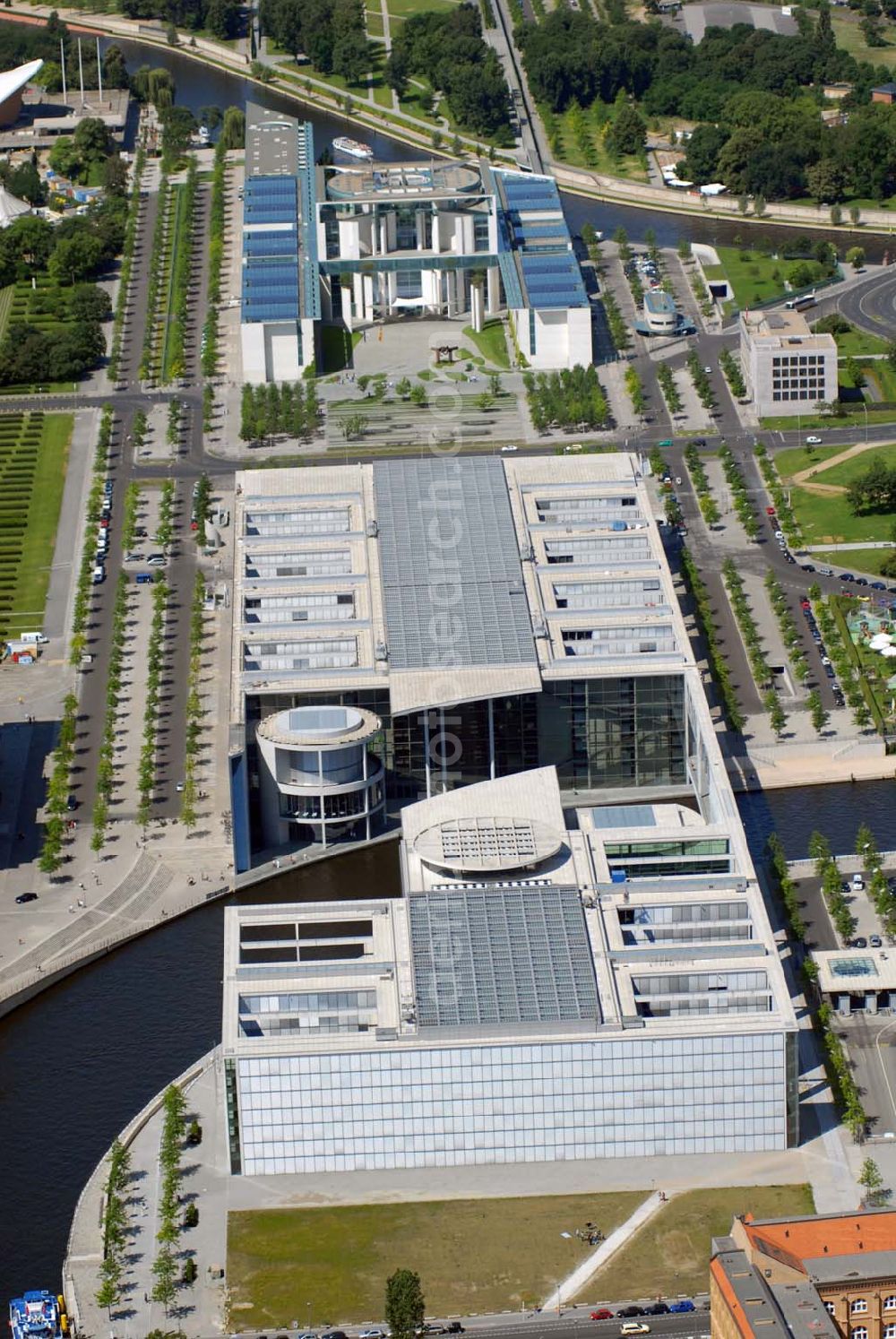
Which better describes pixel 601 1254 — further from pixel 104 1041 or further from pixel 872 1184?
pixel 104 1041

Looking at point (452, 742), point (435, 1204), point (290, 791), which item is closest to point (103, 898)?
point (290, 791)

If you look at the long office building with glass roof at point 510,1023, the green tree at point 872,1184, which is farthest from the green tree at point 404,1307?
the green tree at point 872,1184

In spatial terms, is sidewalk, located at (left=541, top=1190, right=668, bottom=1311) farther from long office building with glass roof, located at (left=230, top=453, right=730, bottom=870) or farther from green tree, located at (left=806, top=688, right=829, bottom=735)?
green tree, located at (left=806, top=688, right=829, bottom=735)

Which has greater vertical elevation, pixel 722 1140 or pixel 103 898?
pixel 103 898

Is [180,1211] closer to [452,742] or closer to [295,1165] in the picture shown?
[295,1165]

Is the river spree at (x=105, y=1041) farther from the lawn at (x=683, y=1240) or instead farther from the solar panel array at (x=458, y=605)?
the lawn at (x=683, y=1240)

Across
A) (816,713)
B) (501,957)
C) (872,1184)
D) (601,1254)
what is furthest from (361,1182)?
(816,713)
